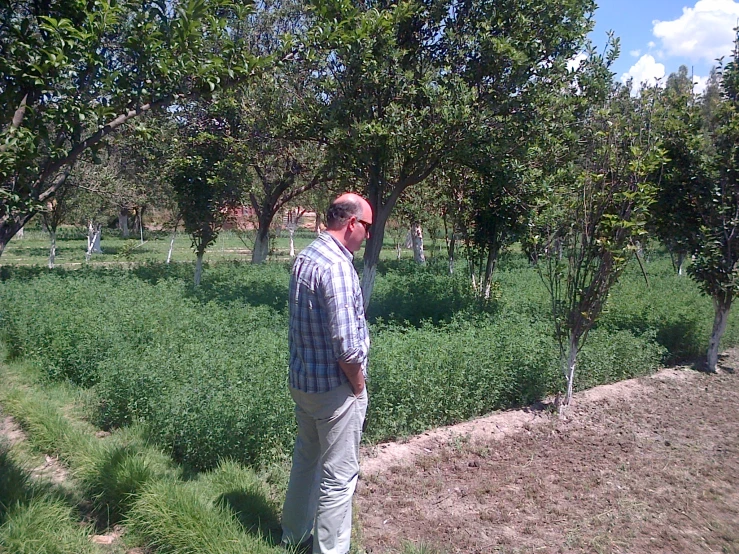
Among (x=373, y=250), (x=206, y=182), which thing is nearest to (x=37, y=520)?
(x=373, y=250)

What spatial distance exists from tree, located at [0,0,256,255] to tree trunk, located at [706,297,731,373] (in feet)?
24.4

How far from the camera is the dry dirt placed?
3842 millimetres

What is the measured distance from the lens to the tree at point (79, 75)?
309cm

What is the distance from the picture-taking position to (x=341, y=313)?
2967 millimetres

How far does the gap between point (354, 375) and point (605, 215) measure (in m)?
3.81

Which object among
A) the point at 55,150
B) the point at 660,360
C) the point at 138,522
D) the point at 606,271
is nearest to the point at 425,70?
the point at 606,271

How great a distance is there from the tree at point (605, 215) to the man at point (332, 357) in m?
3.57

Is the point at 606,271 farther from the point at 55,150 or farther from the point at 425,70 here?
the point at 55,150

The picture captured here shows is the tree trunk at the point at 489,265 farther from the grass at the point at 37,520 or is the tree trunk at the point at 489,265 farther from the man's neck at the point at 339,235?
the grass at the point at 37,520

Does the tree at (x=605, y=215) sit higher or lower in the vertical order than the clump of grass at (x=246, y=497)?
higher

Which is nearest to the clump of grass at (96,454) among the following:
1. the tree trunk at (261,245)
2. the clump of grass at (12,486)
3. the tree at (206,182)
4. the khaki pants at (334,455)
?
the clump of grass at (12,486)

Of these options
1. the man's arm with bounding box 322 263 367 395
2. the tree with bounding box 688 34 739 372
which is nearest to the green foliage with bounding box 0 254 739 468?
the tree with bounding box 688 34 739 372

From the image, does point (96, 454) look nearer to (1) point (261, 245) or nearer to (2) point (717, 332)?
(2) point (717, 332)

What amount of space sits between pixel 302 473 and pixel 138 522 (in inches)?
39.6
